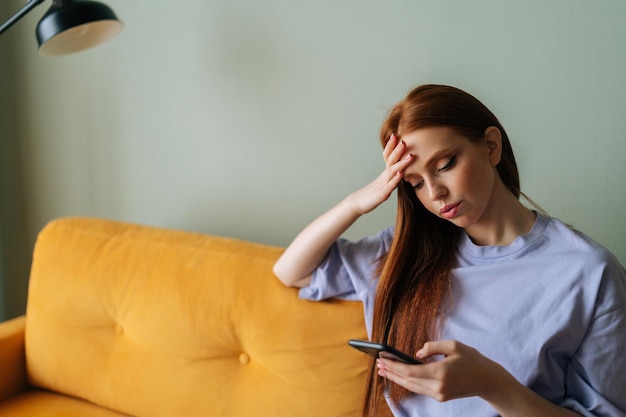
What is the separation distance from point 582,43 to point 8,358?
1.56 meters

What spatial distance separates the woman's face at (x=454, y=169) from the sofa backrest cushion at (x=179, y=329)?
0.33 meters

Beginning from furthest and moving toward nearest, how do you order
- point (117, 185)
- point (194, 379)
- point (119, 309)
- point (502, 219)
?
point (117, 185) < point (119, 309) < point (194, 379) < point (502, 219)

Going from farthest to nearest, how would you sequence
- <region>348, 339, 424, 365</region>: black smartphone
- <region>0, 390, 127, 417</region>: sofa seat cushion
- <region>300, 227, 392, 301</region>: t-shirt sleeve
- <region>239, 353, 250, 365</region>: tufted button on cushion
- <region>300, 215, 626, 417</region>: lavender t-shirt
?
1. <region>0, 390, 127, 417</region>: sofa seat cushion
2. <region>239, 353, 250, 365</region>: tufted button on cushion
3. <region>300, 227, 392, 301</region>: t-shirt sleeve
4. <region>300, 215, 626, 417</region>: lavender t-shirt
5. <region>348, 339, 424, 365</region>: black smartphone

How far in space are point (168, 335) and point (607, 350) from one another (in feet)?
3.04

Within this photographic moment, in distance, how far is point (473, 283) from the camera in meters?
1.21

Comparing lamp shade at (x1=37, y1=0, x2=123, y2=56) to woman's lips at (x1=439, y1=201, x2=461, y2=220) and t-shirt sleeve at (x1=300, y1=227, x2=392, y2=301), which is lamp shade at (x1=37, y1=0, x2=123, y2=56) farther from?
woman's lips at (x1=439, y1=201, x2=461, y2=220)

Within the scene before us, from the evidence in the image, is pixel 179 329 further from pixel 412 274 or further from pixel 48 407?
pixel 412 274

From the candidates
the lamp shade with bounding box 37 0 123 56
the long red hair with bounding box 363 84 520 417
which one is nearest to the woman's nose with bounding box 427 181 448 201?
the long red hair with bounding box 363 84 520 417

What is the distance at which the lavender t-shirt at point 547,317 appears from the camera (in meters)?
1.07

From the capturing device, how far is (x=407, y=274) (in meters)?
1.27

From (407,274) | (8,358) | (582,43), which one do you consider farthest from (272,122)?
(8,358)

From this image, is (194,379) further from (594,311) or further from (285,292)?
(594,311)

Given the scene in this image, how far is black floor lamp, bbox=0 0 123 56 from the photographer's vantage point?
145 cm

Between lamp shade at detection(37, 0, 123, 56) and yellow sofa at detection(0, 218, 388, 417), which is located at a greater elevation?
lamp shade at detection(37, 0, 123, 56)
